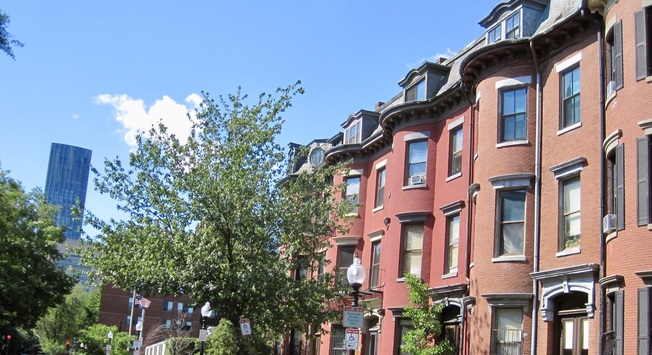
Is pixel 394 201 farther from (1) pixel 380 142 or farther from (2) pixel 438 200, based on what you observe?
(1) pixel 380 142

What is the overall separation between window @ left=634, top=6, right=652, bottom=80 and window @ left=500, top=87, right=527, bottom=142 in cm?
497

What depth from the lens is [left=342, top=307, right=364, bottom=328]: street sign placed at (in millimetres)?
16484

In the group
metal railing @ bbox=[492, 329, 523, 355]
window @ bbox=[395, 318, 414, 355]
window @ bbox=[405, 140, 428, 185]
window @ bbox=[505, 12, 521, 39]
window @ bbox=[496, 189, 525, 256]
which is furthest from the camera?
window @ bbox=[405, 140, 428, 185]

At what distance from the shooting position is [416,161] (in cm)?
2781

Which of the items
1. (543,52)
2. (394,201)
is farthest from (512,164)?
(394,201)

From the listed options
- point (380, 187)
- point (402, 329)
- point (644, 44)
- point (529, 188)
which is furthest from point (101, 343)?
point (644, 44)

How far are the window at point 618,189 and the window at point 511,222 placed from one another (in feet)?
11.7

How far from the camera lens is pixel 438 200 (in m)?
26.4

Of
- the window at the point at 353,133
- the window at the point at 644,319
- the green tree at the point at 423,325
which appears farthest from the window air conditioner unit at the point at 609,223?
the window at the point at 353,133

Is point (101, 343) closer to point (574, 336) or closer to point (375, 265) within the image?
point (375, 265)

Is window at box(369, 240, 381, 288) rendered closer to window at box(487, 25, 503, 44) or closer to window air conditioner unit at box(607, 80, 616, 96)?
window at box(487, 25, 503, 44)

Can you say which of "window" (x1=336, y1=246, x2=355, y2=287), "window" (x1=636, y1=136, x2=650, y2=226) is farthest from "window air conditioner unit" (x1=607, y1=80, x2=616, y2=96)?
"window" (x1=336, y1=246, x2=355, y2=287)

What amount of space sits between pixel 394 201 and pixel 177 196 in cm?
816

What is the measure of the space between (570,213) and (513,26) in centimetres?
670
